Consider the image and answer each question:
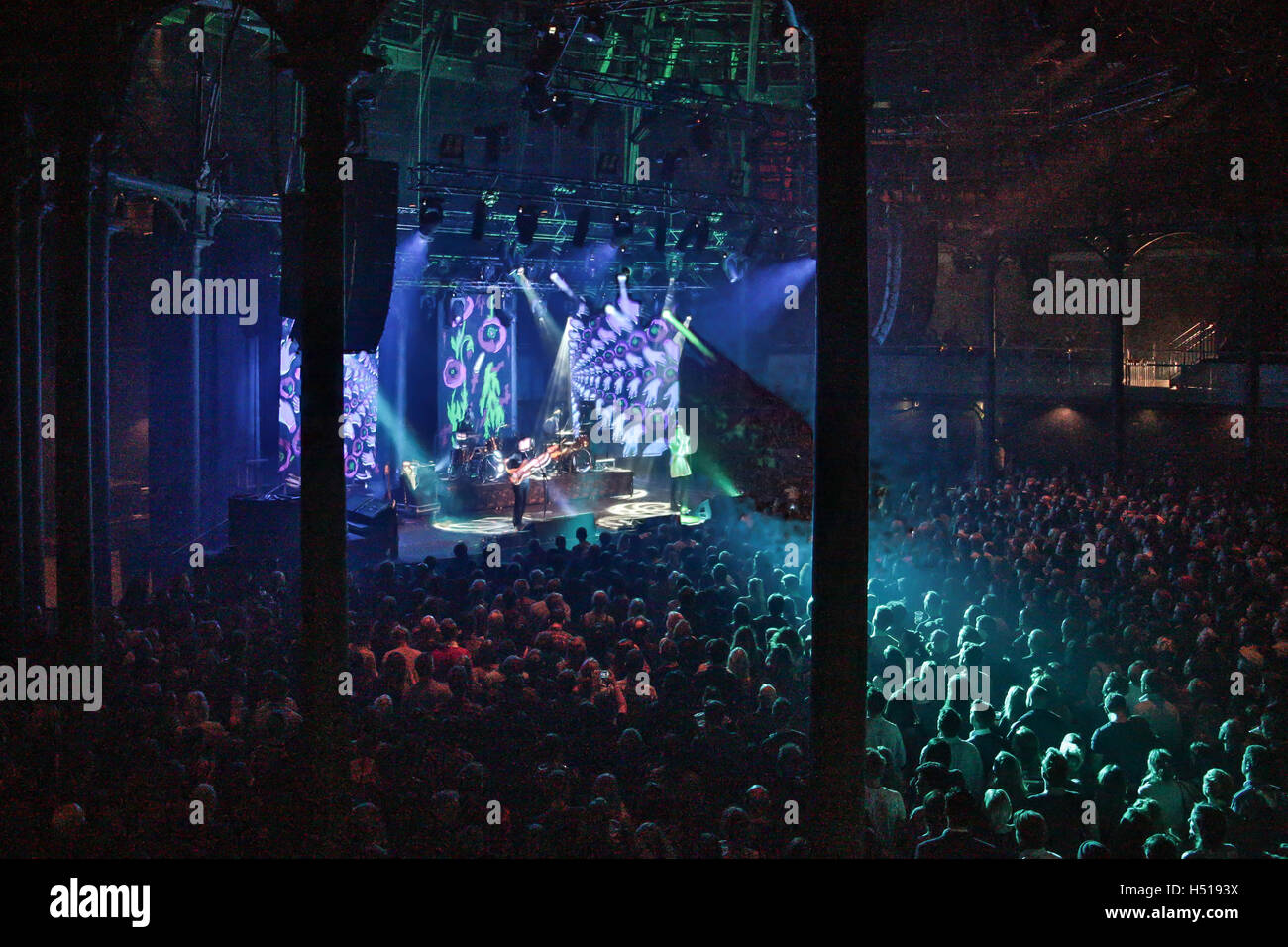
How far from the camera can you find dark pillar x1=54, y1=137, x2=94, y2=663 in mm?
7430

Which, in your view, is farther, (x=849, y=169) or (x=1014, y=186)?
(x=1014, y=186)

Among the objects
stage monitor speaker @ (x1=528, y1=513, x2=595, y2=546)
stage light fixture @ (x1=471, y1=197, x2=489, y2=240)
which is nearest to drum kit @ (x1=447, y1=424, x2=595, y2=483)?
stage monitor speaker @ (x1=528, y1=513, x2=595, y2=546)

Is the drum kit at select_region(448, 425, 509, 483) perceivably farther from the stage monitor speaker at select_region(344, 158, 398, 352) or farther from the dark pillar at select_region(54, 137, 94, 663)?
the stage monitor speaker at select_region(344, 158, 398, 352)

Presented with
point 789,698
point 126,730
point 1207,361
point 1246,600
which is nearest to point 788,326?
point 1207,361

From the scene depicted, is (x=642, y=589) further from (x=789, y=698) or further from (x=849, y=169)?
(x=849, y=169)

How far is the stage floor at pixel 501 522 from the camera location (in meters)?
17.3

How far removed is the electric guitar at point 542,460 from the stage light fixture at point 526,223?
15.8ft

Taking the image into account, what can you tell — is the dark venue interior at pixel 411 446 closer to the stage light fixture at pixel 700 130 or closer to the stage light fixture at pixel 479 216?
the stage light fixture at pixel 479 216

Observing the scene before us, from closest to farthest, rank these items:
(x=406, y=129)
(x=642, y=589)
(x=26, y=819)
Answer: (x=26, y=819) → (x=642, y=589) → (x=406, y=129)

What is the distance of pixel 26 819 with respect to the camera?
16.4ft

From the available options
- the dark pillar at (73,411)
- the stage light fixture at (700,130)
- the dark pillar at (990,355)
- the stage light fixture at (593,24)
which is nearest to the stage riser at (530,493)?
the stage light fixture at (700,130)

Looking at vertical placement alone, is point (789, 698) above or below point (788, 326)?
below

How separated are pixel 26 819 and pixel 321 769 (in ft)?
4.46

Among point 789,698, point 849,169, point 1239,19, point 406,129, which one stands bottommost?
point 789,698
